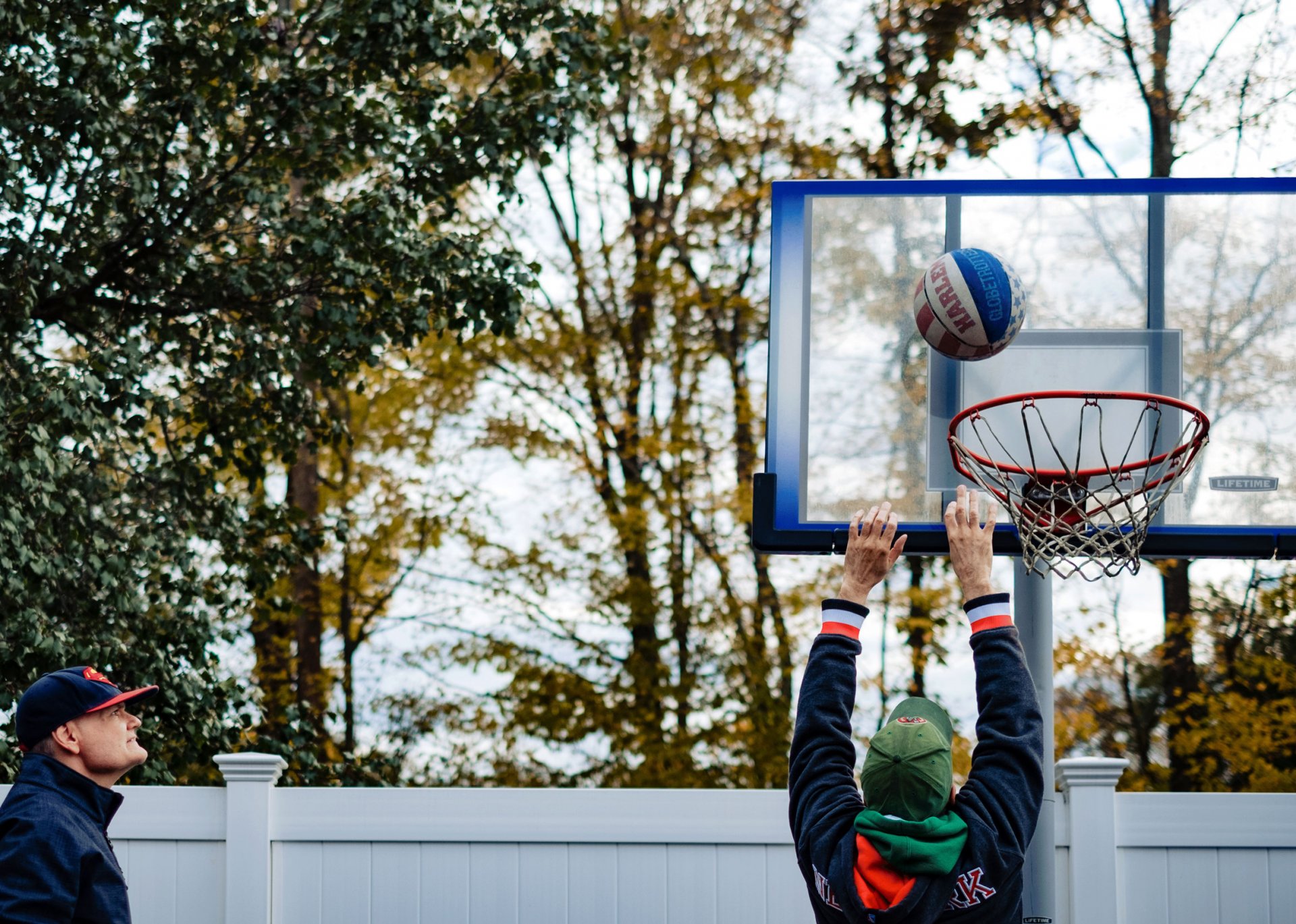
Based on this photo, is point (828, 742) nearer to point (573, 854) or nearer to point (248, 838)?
point (573, 854)

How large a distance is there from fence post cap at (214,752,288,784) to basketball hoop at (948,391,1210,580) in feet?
9.32

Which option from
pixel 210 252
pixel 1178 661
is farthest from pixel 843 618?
pixel 1178 661

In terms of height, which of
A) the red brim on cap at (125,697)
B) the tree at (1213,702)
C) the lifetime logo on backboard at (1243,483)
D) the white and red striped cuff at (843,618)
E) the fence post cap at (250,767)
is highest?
the lifetime logo on backboard at (1243,483)

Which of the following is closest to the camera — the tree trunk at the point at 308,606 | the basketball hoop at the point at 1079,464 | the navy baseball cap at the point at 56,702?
the navy baseball cap at the point at 56,702

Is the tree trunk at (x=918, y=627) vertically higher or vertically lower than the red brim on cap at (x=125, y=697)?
lower

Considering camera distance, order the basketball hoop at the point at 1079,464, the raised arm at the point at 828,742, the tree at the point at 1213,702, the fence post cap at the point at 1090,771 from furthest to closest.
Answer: the tree at the point at 1213,702, the fence post cap at the point at 1090,771, the basketball hoop at the point at 1079,464, the raised arm at the point at 828,742

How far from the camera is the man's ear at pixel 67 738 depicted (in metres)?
2.84

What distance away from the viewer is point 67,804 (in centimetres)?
277

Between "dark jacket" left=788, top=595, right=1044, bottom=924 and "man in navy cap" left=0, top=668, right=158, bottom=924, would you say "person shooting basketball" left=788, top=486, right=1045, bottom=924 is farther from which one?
"man in navy cap" left=0, top=668, right=158, bottom=924

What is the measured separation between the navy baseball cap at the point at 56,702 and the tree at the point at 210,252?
352 cm

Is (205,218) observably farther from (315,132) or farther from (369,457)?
(369,457)

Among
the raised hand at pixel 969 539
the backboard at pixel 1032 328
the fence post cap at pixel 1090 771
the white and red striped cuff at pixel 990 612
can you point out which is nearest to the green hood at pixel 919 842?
the white and red striped cuff at pixel 990 612

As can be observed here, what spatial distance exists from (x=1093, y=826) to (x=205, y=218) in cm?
559

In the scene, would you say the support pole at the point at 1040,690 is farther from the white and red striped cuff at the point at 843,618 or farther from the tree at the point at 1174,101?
the tree at the point at 1174,101
